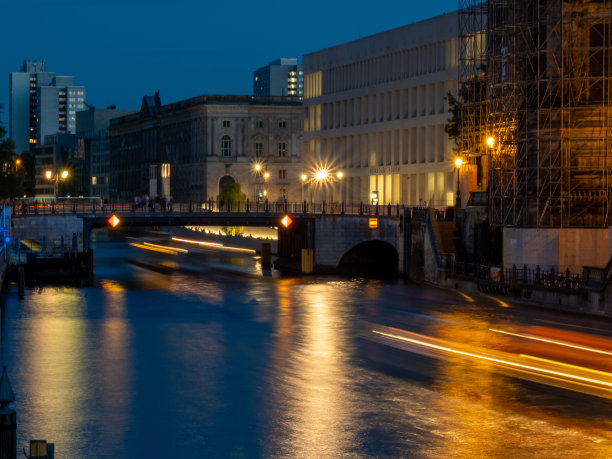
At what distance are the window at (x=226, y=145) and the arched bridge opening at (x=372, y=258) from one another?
7158 cm

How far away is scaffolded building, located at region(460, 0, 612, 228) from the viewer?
64.2 metres

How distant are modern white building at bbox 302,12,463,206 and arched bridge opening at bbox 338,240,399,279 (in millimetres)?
10665

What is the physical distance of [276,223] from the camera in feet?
302

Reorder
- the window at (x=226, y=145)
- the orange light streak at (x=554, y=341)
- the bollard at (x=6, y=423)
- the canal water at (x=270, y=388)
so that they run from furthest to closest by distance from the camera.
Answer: the window at (x=226, y=145), the orange light streak at (x=554, y=341), the canal water at (x=270, y=388), the bollard at (x=6, y=423)

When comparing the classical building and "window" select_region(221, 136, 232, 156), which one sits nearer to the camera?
the classical building

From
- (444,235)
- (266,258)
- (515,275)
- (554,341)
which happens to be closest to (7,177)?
(266,258)

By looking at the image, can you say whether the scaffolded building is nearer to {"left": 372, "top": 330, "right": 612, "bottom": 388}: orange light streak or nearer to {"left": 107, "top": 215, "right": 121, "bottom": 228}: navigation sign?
{"left": 372, "top": 330, "right": 612, "bottom": 388}: orange light streak

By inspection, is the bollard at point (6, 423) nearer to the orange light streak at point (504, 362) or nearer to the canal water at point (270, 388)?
Answer: the canal water at point (270, 388)

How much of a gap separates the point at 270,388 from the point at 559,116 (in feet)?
107

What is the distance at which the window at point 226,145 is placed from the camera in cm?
16762

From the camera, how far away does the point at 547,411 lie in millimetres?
34031

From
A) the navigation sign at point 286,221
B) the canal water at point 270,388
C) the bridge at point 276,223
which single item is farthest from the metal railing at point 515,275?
the navigation sign at point 286,221

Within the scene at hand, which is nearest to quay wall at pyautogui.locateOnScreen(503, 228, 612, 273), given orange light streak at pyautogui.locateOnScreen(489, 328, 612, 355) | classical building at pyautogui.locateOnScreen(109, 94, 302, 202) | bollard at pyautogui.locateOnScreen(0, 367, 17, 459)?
orange light streak at pyautogui.locateOnScreen(489, 328, 612, 355)

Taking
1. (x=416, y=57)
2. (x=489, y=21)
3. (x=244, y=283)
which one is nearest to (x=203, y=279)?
(x=244, y=283)
